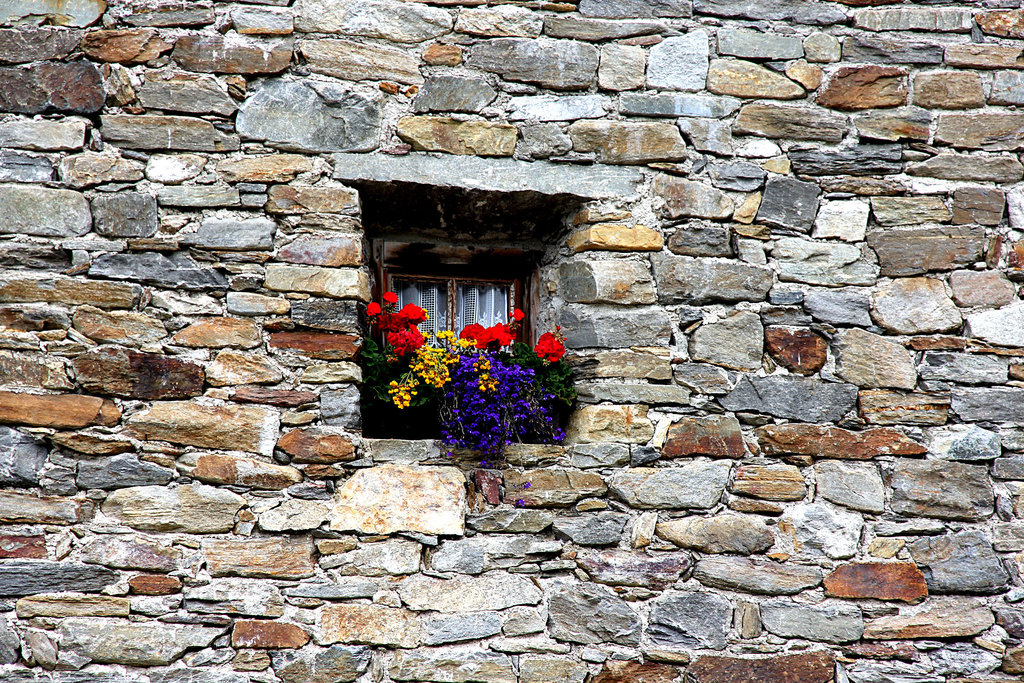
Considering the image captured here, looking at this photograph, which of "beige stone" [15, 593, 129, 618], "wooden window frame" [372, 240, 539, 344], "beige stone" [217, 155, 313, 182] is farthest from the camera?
"wooden window frame" [372, 240, 539, 344]

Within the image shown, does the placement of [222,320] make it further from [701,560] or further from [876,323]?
[876,323]

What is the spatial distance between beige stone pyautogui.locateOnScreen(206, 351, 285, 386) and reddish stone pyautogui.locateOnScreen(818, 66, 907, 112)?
7.69 feet

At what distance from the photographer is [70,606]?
2.50 meters

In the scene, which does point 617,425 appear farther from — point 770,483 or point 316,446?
point 316,446

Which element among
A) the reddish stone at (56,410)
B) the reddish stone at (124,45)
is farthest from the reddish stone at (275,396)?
the reddish stone at (124,45)

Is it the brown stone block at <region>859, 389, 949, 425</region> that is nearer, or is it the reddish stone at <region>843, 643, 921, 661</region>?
the reddish stone at <region>843, 643, 921, 661</region>

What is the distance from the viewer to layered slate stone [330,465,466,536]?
263 centimetres

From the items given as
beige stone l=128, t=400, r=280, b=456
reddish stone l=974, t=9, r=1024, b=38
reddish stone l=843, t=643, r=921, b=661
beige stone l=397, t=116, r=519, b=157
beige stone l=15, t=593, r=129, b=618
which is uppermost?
reddish stone l=974, t=9, r=1024, b=38

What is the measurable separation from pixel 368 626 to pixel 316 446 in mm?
653

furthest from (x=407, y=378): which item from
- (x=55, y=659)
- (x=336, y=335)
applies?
(x=55, y=659)

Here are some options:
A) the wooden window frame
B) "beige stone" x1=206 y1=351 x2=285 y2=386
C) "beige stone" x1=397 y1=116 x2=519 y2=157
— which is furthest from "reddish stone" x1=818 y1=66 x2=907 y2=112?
"beige stone" x1=206 y1=351 x2=285 y2=386

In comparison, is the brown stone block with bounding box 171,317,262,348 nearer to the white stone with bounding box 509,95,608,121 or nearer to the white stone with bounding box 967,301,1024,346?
the white stone with bounding box 509,95,608,121

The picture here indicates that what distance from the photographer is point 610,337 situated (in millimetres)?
2840

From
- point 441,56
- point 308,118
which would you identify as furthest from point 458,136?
point 308,118
